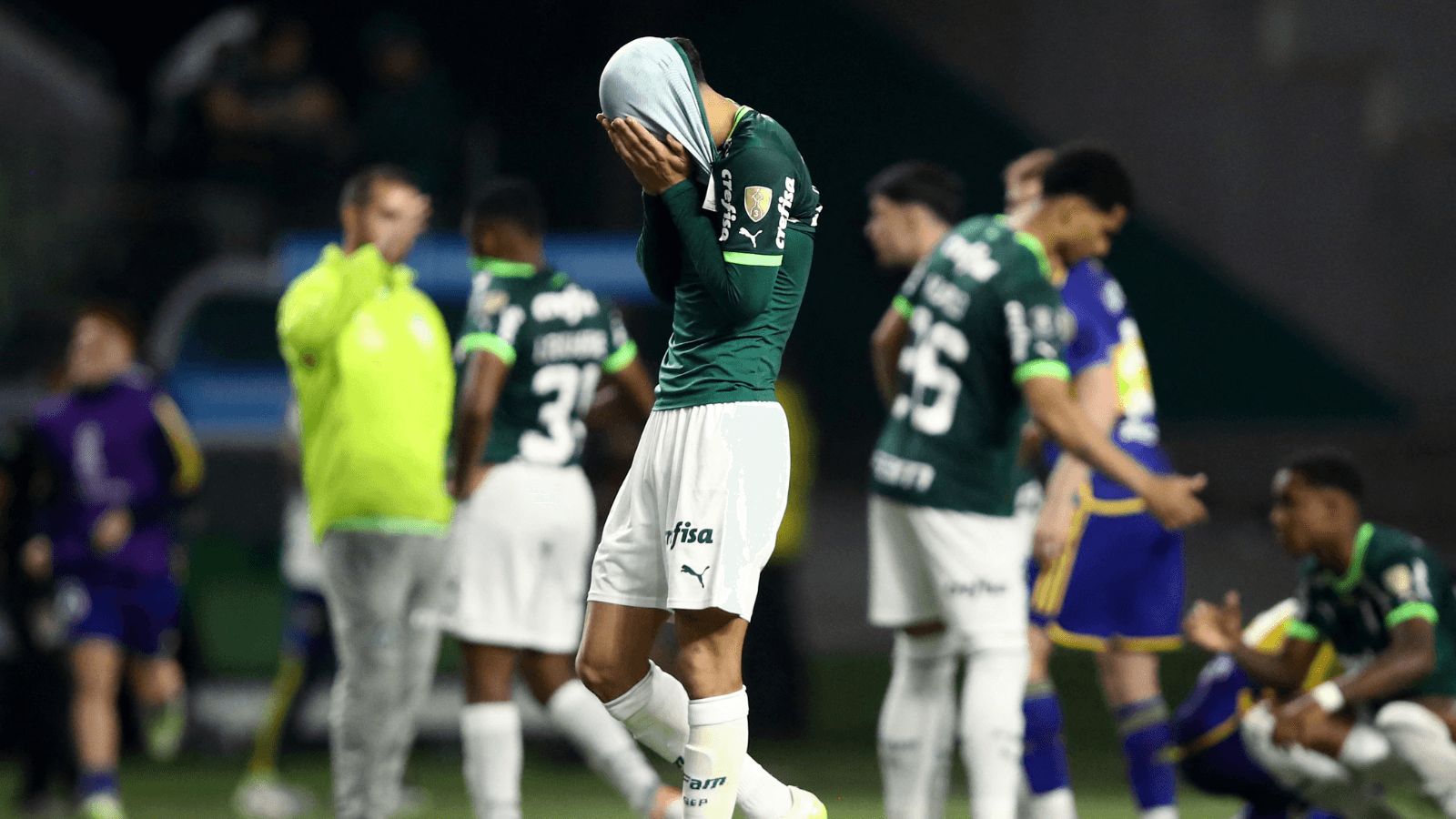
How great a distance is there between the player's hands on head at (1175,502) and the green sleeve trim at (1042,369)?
0.41m

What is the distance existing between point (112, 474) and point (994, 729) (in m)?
3.96

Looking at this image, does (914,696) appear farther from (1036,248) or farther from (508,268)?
A: (508,268)

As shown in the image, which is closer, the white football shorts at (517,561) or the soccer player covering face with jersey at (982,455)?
the soccer player covering face with jersey at (982,455)

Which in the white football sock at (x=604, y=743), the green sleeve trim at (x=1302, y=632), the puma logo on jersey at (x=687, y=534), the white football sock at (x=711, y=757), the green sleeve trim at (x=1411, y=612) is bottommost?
the white football sock at (x=604, y=743)

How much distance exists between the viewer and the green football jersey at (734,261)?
3.75m

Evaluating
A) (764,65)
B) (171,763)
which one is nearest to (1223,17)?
(764,65)

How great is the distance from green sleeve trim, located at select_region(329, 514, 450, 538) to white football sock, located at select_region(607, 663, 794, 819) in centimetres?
159

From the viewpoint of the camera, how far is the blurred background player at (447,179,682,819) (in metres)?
5.39

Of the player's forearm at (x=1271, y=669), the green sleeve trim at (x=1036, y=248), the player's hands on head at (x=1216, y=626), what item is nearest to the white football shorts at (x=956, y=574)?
the player's hands on head at (x=1216, y=626)

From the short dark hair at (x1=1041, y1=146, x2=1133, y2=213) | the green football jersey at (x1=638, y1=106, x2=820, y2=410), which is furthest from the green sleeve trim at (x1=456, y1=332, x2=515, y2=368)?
the short dark hair at (x1=1041, y1=146, x2=1133, y2=213)

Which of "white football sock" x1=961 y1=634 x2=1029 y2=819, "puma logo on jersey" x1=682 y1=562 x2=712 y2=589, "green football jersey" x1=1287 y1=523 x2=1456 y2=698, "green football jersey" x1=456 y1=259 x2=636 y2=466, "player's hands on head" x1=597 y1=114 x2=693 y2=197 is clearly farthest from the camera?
"green football jersey" x1=456 y1=259 x2=636 y2=466

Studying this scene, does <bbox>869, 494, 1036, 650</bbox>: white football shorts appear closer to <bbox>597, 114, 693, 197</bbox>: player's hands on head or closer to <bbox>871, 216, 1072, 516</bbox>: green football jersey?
<bbox>871, 216, 1072, 516</bbox>: green football jersey

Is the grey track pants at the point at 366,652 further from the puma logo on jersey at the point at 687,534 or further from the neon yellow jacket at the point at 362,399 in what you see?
the puma logo on jersey at the point at 687,534

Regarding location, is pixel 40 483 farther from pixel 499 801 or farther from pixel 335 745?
pixel 499 801
